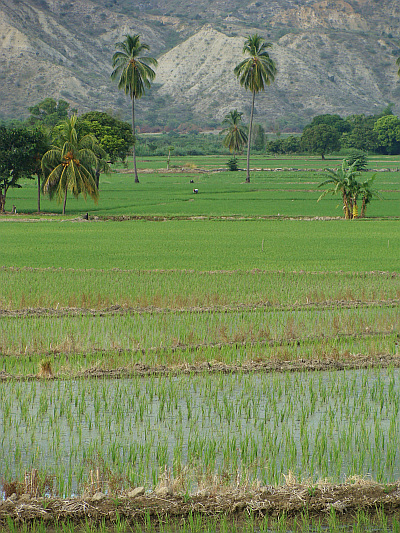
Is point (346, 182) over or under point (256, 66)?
under

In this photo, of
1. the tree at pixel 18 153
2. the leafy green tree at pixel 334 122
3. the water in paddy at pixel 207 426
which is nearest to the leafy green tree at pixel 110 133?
the tree at pixel 18 153

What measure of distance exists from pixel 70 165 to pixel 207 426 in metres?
30.7

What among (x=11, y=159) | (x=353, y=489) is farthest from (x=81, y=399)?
(x=11, y=159)

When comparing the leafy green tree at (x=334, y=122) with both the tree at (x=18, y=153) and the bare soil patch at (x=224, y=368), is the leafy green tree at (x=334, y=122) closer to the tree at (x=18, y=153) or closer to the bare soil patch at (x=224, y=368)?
the tree at (x=18, y=153)

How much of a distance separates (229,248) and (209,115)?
17273 centimetres

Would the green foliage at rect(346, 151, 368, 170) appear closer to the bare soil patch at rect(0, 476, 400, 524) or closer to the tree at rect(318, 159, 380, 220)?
the tree at rect(318, 159, 380, 220)

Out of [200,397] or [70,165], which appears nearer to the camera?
[200,397]

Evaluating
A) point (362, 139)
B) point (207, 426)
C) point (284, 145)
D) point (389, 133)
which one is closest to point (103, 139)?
point (207, 426)

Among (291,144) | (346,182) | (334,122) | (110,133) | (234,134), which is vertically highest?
(334,122)

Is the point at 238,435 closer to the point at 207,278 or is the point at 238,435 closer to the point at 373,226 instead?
the point at 207,278

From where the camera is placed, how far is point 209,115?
189250 mm

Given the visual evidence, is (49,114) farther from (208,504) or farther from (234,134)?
(208,504)

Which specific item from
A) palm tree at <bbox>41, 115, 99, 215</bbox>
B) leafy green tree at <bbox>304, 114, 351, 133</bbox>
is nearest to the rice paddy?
palm tree at <bbox>41, 115, 99, 215</bbox>

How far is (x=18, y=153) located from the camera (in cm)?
3666
